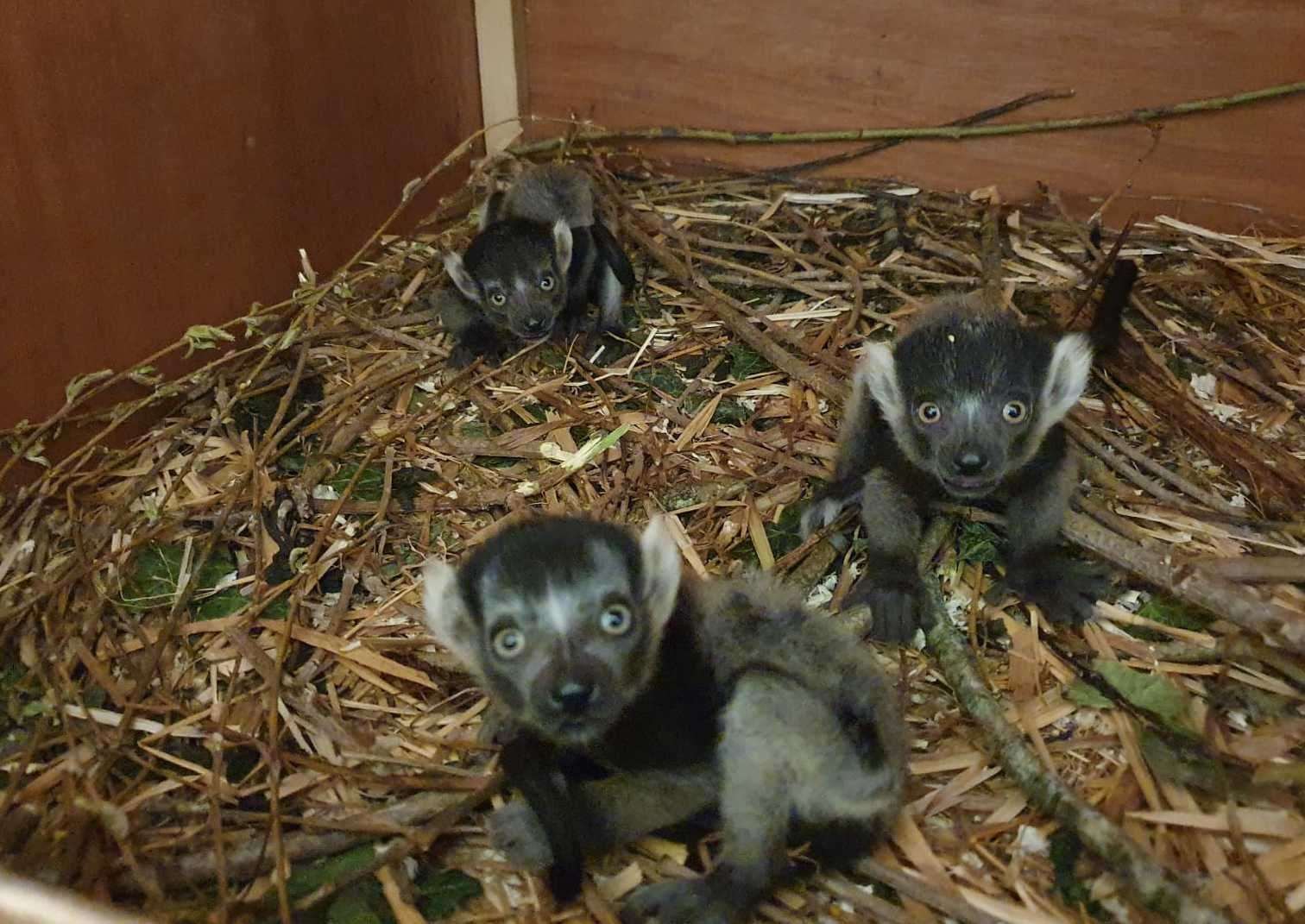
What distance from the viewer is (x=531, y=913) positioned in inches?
113

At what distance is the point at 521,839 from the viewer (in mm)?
2930

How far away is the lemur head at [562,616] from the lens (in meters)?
2.79

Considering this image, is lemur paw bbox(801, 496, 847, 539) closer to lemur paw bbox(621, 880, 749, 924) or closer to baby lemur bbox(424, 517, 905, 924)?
baby lemur bbox(424, 517, 905, 924)

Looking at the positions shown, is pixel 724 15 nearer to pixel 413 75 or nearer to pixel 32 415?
pixel 413 75

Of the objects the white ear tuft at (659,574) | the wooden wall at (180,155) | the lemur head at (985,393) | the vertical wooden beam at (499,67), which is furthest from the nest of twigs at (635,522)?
the vertical wooden beam at (499,67)

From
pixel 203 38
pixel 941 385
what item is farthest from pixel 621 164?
pixel 941 385

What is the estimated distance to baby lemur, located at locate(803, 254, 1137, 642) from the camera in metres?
3.66

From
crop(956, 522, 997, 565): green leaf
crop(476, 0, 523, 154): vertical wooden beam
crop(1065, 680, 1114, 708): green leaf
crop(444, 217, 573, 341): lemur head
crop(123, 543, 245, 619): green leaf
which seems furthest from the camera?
crop(476, 0, 523, 154): vertical wooden beam

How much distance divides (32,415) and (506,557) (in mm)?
2311

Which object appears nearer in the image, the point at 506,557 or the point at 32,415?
the point at 506,557

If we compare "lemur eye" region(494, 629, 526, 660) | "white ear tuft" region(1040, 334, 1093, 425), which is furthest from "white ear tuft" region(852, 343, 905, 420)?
"lemur eye" region(494, 629, 526, 660)

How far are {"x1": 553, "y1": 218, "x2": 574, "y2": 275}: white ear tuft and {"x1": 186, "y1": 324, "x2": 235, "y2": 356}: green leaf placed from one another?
1.67 m

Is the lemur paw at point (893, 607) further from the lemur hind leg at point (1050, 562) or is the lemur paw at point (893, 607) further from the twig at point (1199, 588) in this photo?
the twig at point (1199, 588)

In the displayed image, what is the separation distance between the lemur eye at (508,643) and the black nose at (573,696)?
0.22 metres
